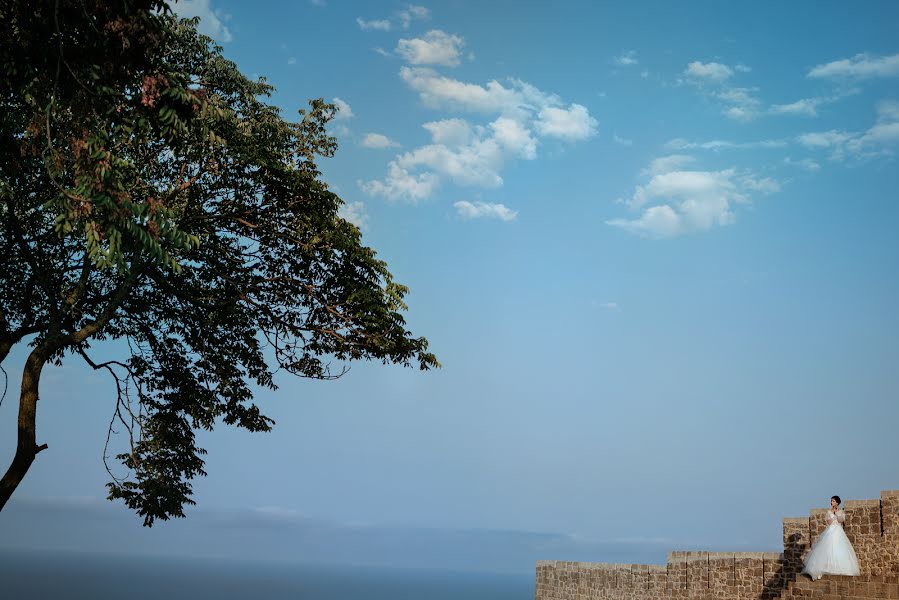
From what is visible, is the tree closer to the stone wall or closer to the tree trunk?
the tree trunk

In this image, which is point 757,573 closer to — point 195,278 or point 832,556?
point 832,556

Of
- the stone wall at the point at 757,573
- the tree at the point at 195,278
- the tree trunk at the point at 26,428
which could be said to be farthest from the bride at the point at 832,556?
the tree trunk at the point at 26,428

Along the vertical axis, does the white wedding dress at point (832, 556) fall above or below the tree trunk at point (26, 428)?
below

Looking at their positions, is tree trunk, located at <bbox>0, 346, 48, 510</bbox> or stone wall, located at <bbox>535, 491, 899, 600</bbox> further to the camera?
tree trunk, located at <bbox>0, 346, 48, 510</bbox>

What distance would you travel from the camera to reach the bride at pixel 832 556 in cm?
1711

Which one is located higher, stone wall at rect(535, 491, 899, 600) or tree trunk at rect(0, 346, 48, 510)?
tree trunk at rect(0, 346, 48, 510)

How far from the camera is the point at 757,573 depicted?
68.0ft

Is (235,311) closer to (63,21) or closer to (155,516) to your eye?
(155,516)

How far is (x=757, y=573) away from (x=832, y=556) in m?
3.83

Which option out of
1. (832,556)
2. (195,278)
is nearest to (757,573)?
(832,556)

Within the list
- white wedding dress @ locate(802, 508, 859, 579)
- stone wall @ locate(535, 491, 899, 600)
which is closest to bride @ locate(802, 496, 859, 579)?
white wedding dress @ locate(802, 508, 859, 579)

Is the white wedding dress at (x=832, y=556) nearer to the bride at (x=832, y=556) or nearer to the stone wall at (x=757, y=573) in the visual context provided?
the bride at (x=832, y=556)

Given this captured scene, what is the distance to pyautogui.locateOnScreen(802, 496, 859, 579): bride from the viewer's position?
56.1 ft

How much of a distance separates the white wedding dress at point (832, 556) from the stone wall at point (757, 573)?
22 centimetres
